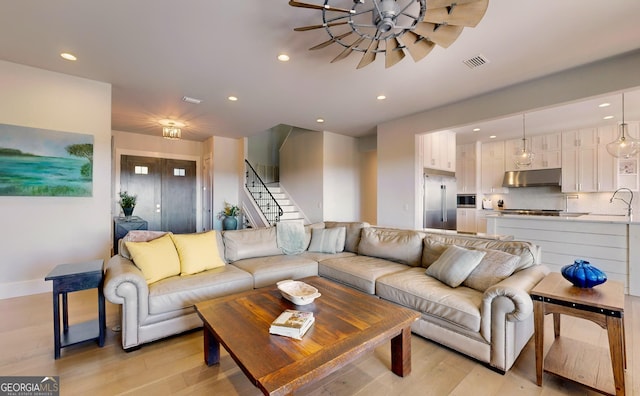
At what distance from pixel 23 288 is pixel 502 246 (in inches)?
226

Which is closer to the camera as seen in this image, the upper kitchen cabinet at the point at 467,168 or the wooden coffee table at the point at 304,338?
the wooden coffee table at the point at 304,338

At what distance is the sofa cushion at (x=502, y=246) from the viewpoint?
2449mm

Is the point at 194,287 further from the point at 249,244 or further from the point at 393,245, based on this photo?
the point at 393,245

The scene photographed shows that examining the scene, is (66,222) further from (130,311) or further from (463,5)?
(463,5)

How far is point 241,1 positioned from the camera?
6.87 feet

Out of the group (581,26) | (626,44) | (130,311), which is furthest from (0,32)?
(626,44)

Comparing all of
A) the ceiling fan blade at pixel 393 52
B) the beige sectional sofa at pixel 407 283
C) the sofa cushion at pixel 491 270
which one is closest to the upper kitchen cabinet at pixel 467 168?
the beige sectional sofa at pixel 407 283

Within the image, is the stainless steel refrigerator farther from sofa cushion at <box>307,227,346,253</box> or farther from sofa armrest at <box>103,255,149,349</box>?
sofa armrest at <box>103,255,149,349</box>

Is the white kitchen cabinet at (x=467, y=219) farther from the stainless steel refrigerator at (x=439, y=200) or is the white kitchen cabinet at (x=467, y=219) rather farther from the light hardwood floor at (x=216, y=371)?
the light hardwood floor at (x=216, y=371)

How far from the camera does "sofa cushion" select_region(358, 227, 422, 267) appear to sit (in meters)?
3.22

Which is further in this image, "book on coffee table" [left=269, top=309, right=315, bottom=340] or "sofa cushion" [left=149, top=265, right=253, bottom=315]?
"sofa cushion" [left=149, top=265, right=253, bottom=315]

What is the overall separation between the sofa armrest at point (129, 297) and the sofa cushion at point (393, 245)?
8.48 feet

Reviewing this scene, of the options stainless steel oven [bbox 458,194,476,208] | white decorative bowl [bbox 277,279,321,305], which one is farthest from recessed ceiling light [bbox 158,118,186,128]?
stainless steel oven [bbox 458,194,476,208]

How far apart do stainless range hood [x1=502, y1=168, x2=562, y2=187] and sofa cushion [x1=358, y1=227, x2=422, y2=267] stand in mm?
4909
